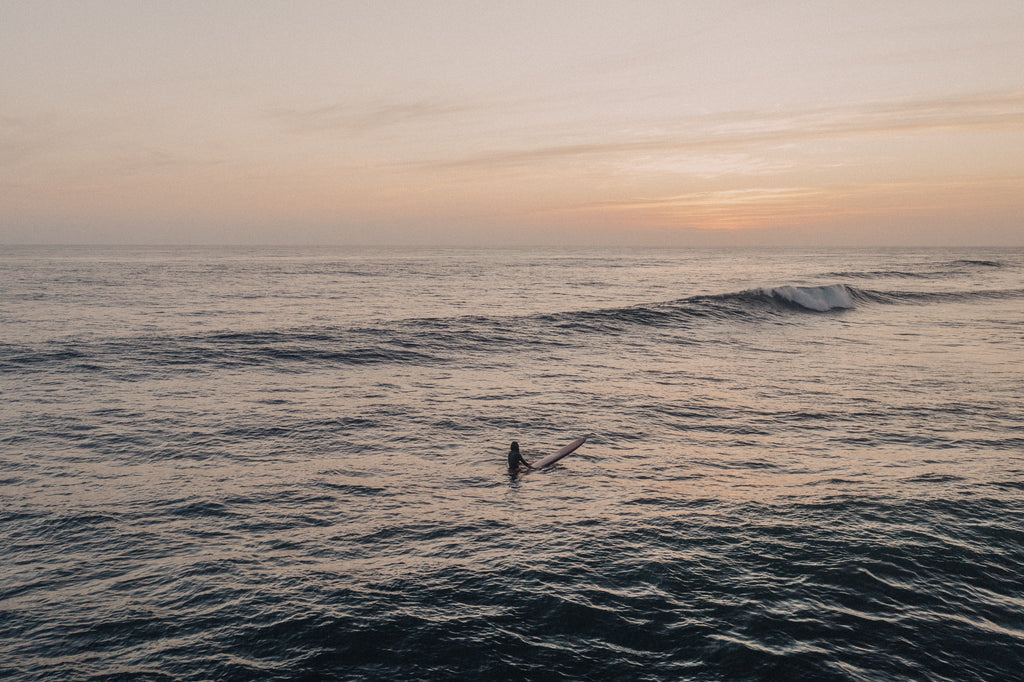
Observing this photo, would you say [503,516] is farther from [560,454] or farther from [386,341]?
[386,341]

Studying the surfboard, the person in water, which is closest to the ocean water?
the surfboard

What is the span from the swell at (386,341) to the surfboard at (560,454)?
54.2 ft

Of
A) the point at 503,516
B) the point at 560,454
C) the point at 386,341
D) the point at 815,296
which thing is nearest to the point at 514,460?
the point at 560,454

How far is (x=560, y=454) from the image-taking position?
19.0m

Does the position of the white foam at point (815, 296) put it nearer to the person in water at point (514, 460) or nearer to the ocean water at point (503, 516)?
the ocean water at point (503, 516)

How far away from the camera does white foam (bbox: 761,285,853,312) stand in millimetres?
60500

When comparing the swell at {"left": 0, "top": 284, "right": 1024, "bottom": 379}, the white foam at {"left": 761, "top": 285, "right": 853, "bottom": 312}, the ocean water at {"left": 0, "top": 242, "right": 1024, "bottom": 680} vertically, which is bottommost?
the ocean water at {"left": 0, "top": 242, "right": 1024, "bottom": 680}

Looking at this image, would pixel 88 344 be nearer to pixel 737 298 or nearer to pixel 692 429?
pixel 692 429

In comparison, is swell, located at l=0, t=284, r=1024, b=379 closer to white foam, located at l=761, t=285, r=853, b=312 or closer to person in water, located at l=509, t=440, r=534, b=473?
white foam, located at l=761, t=285, r=853, b=312

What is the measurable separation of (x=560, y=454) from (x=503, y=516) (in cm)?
435

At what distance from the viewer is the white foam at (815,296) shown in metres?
60.5

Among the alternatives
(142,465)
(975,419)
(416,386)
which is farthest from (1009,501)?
(142,465)

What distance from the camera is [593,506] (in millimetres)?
15688

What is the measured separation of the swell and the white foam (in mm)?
248
